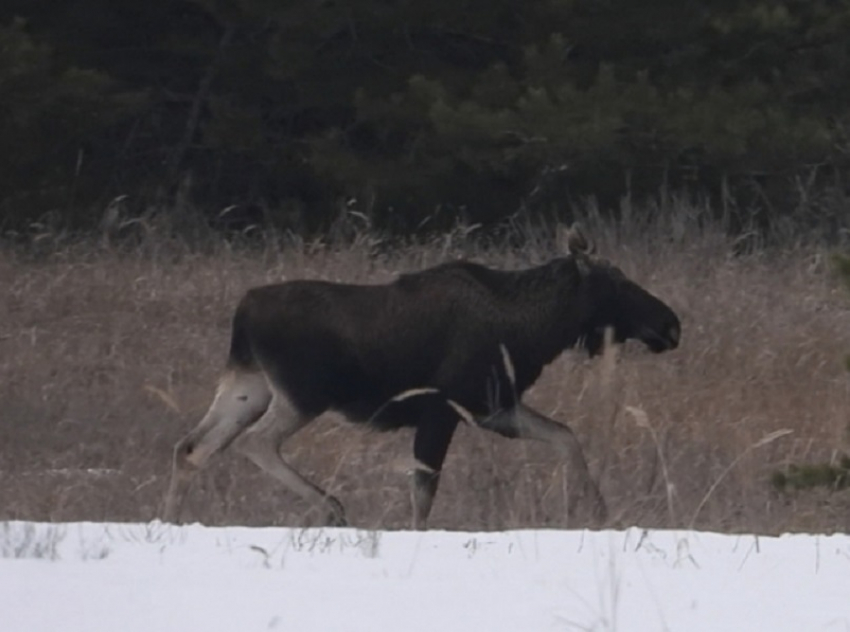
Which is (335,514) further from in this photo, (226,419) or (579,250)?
(579,250)

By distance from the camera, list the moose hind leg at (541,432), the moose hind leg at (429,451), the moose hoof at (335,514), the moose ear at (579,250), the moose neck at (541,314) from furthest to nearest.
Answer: the moose ear at (579,250), the moose neck at (541,314), the moose hind leg at (541,432), the moose hind leg at (429,451), the moose hoof at (335,514)

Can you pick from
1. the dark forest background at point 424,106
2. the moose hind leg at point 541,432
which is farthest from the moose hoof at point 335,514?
the dark forest background at point 424,106

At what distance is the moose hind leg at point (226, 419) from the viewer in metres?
8.84

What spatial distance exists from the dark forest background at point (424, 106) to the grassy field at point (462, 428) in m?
1.55

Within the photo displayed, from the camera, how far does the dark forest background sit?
17.1 meters

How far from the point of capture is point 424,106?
17688 mm

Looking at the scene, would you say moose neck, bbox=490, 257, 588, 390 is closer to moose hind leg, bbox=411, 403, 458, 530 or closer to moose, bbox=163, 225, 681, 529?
moose, bbox=163, 225, 681, 529

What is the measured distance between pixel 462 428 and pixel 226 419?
1.92m

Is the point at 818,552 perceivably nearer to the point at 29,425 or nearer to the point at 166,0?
the point at 29,425

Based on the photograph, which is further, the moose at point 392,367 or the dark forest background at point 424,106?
the dark forest background at point 424,106

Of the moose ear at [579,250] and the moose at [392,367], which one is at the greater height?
the moose ear at [579,250]

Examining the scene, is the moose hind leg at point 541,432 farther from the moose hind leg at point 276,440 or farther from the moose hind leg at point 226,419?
the moose hind leg at point 226,419

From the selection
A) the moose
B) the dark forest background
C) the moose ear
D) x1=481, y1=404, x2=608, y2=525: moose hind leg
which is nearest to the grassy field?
x1=481, y1=404, x2=608, y2=525: moose hind leg

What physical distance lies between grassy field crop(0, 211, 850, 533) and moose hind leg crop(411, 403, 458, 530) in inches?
6.6
